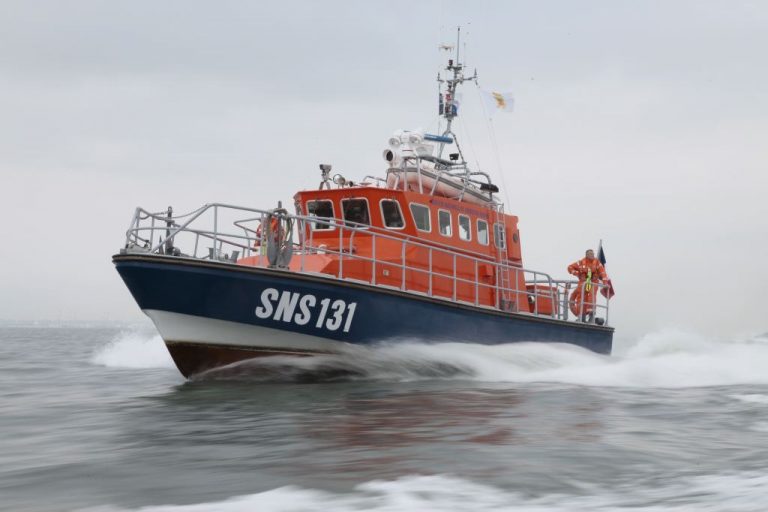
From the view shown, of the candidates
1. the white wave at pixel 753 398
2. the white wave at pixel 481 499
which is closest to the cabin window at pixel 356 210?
the white wave at pixel 753 398

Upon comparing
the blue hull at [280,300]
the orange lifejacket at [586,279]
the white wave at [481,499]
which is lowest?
the white wave at [481,499]

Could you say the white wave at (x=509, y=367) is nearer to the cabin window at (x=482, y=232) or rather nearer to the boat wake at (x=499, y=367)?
the boat wake at (x=499, y=367)

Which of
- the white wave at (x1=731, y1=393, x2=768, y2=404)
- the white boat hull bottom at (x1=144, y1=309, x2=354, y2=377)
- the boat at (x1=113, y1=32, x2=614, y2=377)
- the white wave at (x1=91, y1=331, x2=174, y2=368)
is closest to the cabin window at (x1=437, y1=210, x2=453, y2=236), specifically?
the boat at (x1=113, y1=32, x2=614, y2=377)

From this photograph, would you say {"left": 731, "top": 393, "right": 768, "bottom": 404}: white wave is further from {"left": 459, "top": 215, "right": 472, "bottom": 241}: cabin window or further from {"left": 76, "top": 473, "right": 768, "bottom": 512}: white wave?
{"left": 459, "top": 215, "right": 472, "bottom": 241}: cabin window

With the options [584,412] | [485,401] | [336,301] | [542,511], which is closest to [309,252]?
[336,301]

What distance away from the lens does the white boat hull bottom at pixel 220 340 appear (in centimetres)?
852

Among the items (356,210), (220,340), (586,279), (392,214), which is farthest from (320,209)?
(586,279)

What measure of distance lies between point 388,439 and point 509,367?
18.5 feet

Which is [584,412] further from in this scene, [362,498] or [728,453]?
[362,498]

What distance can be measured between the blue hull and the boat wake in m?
0.26

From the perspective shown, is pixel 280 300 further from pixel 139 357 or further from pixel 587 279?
pixel 139 357

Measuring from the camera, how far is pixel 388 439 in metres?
5.21

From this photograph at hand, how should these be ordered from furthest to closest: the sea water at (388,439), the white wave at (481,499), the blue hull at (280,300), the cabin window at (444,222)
→ 1. the cabin window at (444,222)
2. the blue hull at (280,300)
3. the sea water at (388,439)
4. the white wave at (481,499)

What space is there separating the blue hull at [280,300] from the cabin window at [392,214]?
131 centimetres
